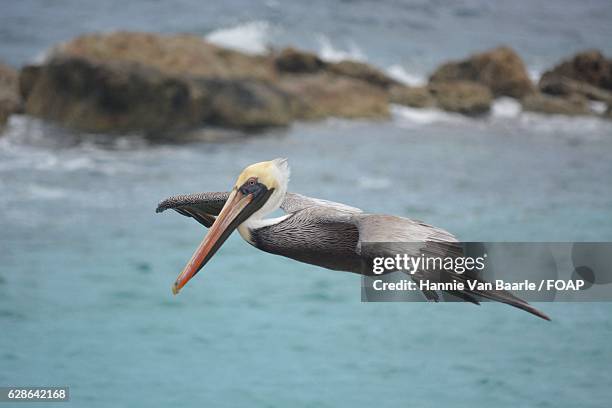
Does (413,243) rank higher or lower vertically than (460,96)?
lower

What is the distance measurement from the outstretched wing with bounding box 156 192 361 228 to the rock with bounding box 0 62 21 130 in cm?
1053

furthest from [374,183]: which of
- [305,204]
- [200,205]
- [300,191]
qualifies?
[305,204]

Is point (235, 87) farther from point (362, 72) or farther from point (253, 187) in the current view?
point (253, 187)

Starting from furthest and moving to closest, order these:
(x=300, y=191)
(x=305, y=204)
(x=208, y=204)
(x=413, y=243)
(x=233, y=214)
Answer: (x=300, y=191)
(x=208, y=204)
(x=305, y=204)
(x=233, y=214)
(x=413, y=243)

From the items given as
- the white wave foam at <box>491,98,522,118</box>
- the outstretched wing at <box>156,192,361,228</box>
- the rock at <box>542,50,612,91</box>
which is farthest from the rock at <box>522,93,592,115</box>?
the outstretched wing at <box>156,192,361,228</box>

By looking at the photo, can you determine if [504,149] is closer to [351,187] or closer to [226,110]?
[351,187]

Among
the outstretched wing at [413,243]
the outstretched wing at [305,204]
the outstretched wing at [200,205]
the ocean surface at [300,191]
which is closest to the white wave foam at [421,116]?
the ocean surface at [300,191]

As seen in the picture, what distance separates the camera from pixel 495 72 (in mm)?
15492

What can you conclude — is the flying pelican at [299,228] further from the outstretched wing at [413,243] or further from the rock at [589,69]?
the rock at [589,69]

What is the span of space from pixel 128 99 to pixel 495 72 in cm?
656

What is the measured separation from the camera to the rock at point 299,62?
15117mm

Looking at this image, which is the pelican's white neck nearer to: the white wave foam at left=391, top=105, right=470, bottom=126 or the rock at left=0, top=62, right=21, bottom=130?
the rock at left=0, top=62, right=21, bottom=130

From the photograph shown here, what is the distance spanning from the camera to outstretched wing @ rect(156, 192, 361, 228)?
3.29 meters

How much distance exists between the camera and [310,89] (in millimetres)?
15023
